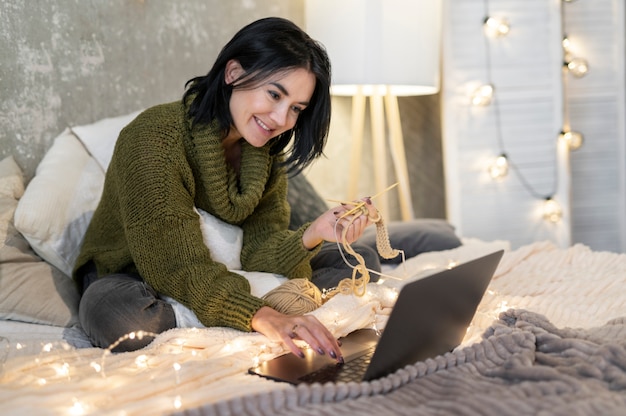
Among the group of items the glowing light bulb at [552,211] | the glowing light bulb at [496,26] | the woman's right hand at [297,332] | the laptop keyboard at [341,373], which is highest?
the glowing light bulb at [496,26]

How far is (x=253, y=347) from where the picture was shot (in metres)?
1.16

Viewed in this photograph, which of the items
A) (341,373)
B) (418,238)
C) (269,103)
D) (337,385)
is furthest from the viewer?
(418,238)

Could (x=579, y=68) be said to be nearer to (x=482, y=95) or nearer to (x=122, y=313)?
(x=482, y=95)

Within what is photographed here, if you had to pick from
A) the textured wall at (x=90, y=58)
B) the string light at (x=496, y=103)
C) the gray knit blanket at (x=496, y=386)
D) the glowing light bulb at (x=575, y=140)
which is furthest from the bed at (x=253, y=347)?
the glowing light bulb at (x=575, y=140)

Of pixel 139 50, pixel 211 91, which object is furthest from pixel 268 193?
pixel 139 50

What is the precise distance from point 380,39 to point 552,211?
1.01 meters

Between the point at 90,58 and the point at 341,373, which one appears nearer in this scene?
the point at 341,373

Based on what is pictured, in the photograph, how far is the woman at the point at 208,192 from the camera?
1.34m

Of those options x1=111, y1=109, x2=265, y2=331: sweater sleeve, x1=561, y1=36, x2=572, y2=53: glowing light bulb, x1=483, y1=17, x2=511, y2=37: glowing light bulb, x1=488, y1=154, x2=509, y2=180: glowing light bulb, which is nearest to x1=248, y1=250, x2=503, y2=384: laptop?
x1=111, y1=109, x2=265, y2=331: sweater sleeve

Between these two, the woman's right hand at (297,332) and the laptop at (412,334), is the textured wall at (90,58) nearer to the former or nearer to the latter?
the woman's right hand at (297,332)

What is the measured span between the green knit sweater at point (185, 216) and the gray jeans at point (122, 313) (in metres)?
0.04

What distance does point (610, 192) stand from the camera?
2967 millimetres

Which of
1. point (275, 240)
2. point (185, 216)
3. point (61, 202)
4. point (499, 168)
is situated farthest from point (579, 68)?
point (61, 202)

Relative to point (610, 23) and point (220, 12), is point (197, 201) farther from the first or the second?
point (610, 23)
